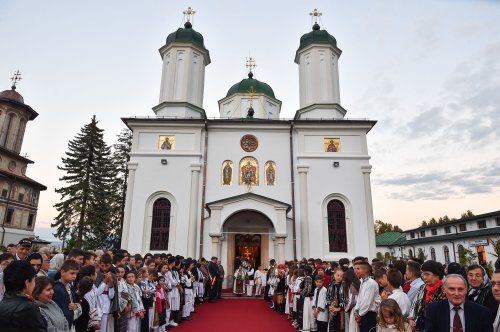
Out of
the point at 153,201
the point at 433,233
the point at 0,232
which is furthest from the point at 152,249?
the point at 433,233

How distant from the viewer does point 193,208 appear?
736 inches

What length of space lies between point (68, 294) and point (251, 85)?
78.8 ft

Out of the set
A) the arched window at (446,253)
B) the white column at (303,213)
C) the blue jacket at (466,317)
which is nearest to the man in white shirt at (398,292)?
the blue jacket at (466,317)

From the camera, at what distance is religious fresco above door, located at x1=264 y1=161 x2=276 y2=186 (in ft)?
64.4

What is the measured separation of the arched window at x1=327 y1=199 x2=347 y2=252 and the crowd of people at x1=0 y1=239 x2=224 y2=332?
10.2 meters

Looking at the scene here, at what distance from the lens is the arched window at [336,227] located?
61.2ft

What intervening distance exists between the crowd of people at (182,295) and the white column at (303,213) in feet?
24.7

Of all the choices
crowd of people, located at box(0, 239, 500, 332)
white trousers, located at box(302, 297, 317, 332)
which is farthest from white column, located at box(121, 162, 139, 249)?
white trousers, located at box(302, 297, 317, 332)

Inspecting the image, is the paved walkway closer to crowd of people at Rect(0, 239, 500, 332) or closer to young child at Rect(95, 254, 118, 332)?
crowd of people at Rect(0, 239, 500, 332)

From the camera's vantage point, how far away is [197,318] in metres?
10.8

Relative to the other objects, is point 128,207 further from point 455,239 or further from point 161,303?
point 455,239

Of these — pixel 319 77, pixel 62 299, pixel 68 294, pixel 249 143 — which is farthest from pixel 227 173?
pixel 62 299

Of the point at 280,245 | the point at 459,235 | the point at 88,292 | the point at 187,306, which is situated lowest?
the point at 187,306

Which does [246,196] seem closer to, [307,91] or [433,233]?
[307,91]
